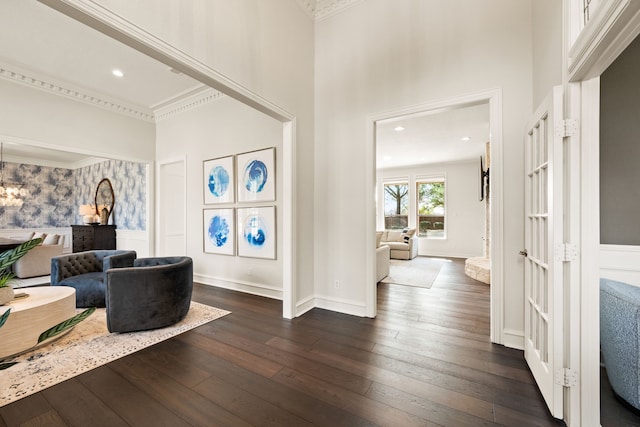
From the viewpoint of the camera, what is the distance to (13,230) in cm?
686

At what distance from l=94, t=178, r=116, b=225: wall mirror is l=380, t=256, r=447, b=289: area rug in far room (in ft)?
21.4

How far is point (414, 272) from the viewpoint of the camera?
5.55 metres

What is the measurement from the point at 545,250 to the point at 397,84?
2.15 m

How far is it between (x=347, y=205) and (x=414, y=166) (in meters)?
6.21

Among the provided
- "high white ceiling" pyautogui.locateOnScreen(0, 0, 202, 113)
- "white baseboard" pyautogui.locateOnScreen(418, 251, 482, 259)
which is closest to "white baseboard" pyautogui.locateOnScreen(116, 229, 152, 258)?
"high white ceiling" pyautogui.locateOnScreen(0, 0, 202, 113)

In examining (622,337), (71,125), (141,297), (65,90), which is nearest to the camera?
(622,337)

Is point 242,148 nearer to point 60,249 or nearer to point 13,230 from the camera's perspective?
point 60,249

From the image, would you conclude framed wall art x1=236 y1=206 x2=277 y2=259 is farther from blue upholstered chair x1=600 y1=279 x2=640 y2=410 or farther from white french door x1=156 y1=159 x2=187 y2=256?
blue upholstered chair x1=600 y1=279 x2=640 y2=410

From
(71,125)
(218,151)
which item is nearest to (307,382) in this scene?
(218,151)

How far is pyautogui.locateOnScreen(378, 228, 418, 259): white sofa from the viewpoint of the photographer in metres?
7.28

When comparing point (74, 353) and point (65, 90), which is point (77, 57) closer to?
point (65, 90)

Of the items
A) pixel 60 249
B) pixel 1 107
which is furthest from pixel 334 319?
pixel 60 249

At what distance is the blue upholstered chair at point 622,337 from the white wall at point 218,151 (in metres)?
3.22

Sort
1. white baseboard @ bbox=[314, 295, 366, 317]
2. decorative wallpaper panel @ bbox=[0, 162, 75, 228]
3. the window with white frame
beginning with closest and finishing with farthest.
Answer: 1. white baseboard @ bbox=[314, 295, 366, 317]
2. decorative wallpaper panel @ bbox=[0, 162, 75, 228]
3. the window with white frame
